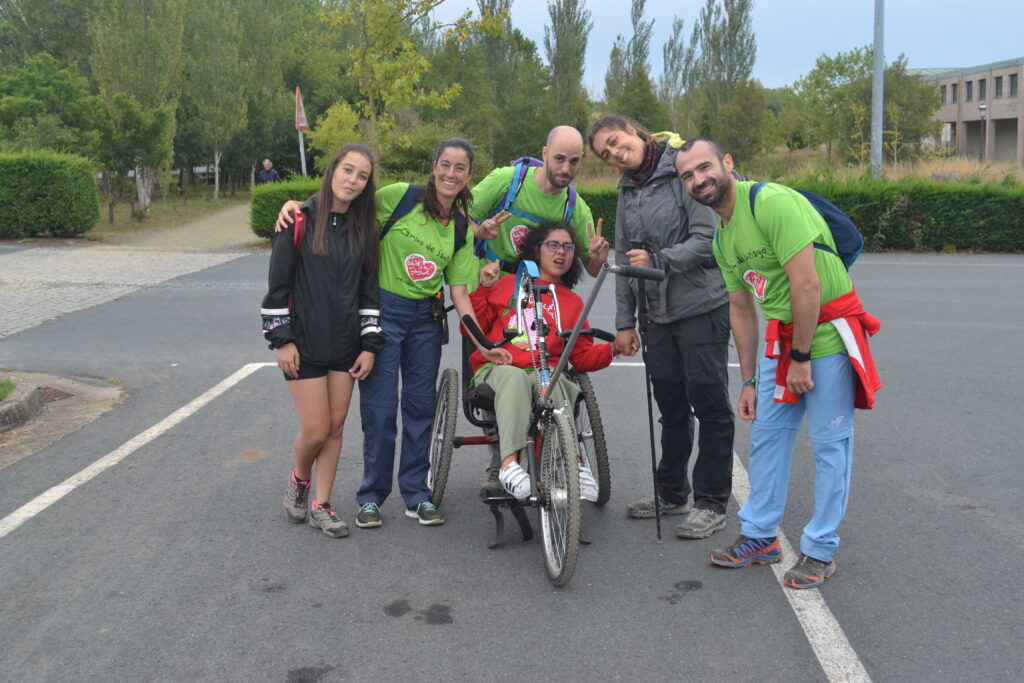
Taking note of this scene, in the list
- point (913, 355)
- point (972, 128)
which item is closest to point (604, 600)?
point (913, 355)

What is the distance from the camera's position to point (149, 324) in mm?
11766

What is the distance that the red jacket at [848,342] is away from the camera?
4.14 meters

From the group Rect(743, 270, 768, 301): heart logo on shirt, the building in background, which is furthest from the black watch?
the building in background

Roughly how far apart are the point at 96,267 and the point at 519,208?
1464 centimetres

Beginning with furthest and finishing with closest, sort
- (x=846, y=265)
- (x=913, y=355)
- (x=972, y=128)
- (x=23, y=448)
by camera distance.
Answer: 1. (x=972, y=128)
2. (x=913, y=355)
3. (x=23, y=448)
4. (x=846, y=265)

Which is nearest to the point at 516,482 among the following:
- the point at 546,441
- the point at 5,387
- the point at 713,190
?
the point at 546,441

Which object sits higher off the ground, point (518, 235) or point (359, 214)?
point (359, 214)

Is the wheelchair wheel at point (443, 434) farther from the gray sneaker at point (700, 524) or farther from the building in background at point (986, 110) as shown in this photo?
the building in background at point (986, 110)

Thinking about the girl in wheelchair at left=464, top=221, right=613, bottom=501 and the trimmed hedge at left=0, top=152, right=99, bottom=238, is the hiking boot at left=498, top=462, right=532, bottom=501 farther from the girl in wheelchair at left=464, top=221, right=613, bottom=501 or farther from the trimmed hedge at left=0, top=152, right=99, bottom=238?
the trimmed hedge at left=0, top=152, right=99, bottom=238

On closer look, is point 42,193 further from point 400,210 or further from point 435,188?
point 435,188

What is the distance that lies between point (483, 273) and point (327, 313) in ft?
2.75

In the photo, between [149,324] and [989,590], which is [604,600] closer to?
[989,590]

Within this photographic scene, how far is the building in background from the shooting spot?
6744 centimetres

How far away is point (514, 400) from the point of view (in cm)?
488
